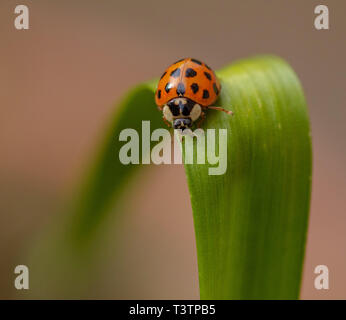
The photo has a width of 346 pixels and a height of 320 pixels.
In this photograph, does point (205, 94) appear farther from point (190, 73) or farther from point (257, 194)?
point (257, 194)

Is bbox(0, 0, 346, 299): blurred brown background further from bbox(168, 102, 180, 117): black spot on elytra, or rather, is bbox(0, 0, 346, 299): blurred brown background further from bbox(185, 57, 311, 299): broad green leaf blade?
bbox(185, 57, 311, 299): broad green leaf blade

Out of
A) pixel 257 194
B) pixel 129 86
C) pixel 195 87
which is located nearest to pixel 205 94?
pixel 195 87

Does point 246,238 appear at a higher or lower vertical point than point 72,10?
lower

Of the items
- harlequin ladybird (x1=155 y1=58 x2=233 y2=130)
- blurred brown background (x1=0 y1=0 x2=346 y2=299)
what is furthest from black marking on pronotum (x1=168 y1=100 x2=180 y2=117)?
blurred brown background (x1=0 y1=0 x2=346 y2=299)

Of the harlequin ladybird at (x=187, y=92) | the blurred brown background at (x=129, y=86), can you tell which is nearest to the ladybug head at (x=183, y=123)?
the harlequin ladybird at (x=187, y=92)

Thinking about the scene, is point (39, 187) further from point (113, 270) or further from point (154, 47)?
point (154, 47)
